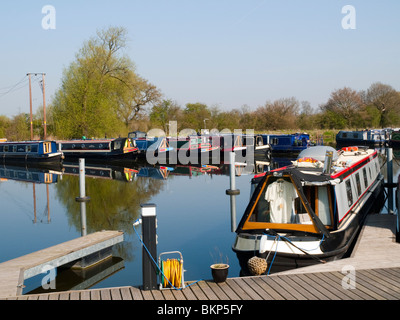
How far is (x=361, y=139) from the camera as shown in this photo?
46.7m

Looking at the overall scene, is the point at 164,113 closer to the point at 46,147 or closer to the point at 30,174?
the point at 46,147

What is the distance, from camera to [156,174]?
27297mm

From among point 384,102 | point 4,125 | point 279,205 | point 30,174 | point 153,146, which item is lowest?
point 30,174

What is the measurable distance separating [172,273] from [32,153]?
32.1 m

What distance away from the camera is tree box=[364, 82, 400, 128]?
221ft

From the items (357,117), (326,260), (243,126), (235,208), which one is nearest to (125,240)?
(235,208)

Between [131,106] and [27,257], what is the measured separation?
153 feet

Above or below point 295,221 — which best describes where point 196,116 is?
above

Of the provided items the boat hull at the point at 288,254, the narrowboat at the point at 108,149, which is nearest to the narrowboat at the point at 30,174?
the narrowboat at the point at 108,149

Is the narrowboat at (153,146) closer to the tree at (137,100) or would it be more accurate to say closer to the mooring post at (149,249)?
the tree at (137,100)

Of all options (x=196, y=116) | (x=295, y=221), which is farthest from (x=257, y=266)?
(x=196, y=116)

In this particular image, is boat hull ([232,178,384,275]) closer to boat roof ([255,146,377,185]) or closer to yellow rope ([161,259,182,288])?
boat roof ([255,146,377,185])

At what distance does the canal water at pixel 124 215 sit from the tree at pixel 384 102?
150 feet

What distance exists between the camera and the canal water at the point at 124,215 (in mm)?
9633
